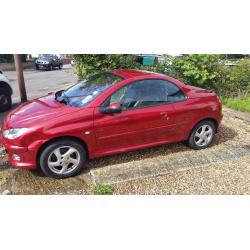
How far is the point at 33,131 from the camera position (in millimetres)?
3973

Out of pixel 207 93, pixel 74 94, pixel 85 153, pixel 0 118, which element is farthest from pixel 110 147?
pixel 0 118

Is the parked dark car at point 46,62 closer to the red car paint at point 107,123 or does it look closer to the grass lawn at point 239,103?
the grass lawn at point 239,103

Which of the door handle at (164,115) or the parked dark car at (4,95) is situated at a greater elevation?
the door handle at (164,115)

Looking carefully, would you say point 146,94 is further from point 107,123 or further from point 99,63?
point 99,63

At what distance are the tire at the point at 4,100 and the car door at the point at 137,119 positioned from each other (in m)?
5.00

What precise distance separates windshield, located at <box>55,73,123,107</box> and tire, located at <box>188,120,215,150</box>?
1.70 meters

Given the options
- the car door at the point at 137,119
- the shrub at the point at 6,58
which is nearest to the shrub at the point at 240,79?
the car door at the point at 137,119

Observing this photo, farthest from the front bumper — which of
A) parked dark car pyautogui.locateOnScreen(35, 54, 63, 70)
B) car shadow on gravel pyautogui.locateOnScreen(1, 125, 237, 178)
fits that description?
parked dark car pyautogui.locateOnScreen(35, 54, 63, 70)

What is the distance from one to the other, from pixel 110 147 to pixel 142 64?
18.0ft

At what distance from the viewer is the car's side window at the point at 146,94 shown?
4535 millimetres

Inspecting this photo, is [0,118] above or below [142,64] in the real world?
below

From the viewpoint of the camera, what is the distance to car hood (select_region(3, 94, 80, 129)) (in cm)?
410

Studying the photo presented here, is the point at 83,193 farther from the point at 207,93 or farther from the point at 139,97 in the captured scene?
the point at 207,93

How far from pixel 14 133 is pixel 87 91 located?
1.34 meters
